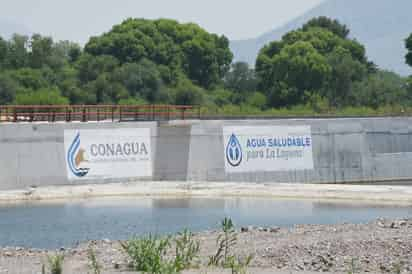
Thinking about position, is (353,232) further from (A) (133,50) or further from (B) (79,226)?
(A) (133,50)

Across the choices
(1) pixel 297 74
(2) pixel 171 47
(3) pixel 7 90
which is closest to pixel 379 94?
(1) pixel 297 74

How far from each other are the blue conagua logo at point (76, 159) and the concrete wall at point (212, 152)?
393mm

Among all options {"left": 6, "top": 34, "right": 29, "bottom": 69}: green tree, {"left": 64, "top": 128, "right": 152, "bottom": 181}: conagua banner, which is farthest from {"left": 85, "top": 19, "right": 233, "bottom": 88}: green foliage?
{"left": 64, "top": 128, "right": 152, "bottom": 181}: conagua banner

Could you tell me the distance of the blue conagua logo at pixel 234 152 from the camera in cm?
5075

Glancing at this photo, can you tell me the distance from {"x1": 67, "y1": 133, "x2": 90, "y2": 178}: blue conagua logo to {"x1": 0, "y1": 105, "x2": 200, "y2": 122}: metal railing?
1.78 meters

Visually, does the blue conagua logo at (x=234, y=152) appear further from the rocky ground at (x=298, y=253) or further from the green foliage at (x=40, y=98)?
the rocky ground at (x=298, y=253)

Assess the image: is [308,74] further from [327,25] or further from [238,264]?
[238,264]

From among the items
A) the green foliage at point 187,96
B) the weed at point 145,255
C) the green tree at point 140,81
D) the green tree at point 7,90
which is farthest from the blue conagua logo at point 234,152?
the weed at point 145,255

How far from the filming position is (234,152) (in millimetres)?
51000

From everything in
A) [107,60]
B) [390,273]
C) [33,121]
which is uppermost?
[107,60]

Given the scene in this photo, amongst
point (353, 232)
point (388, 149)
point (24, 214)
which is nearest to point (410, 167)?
point (388, 149)

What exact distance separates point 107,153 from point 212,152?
589cm

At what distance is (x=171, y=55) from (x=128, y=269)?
72.6 meters

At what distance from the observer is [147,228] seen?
33344 millimetres
